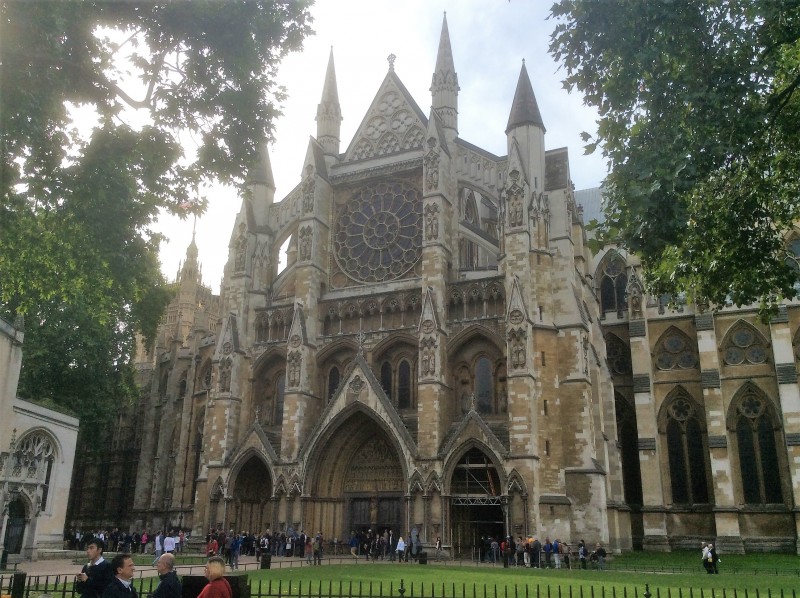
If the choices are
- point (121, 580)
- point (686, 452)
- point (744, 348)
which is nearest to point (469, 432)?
point (686, 452)

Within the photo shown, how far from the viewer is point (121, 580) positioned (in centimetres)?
731

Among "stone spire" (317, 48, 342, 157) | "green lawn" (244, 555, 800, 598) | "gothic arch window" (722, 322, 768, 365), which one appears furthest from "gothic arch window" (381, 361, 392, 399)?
"gothic arch window" (722, 322, 768, 365)

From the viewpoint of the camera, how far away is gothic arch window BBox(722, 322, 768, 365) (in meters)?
35.8

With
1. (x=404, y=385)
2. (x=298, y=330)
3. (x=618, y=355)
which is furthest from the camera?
(x=618, y=355)

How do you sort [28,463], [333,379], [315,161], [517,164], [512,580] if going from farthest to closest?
1. [315,161]
2. [333,379]
3. [517,164]
4. [28,463]
5. [512,580]

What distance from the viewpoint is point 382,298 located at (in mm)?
33531

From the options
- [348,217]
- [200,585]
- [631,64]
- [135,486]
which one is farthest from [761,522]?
[135,486]

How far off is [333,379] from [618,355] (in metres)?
16.6

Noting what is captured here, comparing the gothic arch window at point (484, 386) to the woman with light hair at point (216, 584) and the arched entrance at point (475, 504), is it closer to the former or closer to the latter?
the arched entrance at point (475, 504)

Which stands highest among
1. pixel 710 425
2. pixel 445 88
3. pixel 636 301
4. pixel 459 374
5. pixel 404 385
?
pixel 445 88

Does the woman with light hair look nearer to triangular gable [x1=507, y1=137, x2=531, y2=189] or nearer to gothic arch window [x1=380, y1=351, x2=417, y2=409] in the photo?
gothic arch window [x1=380, y1=351, x2=417, y2=409]

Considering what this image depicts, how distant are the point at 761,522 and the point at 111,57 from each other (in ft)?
A: 108

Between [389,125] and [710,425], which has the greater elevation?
[389,125]

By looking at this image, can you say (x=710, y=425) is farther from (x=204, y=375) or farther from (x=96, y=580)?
(x=96, y=580)
